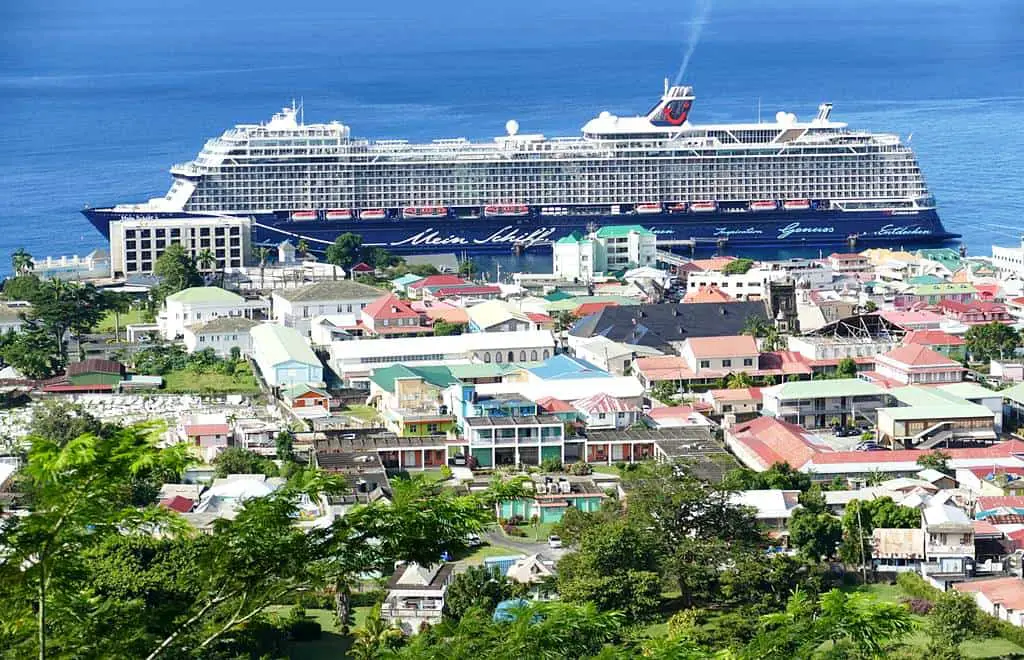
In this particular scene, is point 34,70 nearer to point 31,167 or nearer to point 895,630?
point 31,167

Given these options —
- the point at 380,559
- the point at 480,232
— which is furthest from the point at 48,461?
the point at 480,232

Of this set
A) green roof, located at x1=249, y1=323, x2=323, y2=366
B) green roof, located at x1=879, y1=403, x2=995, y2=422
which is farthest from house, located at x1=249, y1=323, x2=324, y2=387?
green roof, located at x1=879, y1=403, x2=995, y2=422

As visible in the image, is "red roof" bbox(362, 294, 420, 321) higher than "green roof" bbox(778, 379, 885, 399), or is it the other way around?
"red roof" bbox(362, 294, 420, 321)

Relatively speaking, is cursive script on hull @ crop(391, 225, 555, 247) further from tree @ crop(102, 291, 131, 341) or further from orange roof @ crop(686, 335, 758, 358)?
orange roof @ crop(686, 335, 758, 358)

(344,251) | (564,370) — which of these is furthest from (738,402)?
(344,251)

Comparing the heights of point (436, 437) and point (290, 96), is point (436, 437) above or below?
below

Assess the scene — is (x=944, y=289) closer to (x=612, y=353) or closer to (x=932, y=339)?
(x=932, y=339)

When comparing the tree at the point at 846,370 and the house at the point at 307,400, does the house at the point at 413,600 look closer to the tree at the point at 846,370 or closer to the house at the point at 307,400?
the house at the point at 307,400
